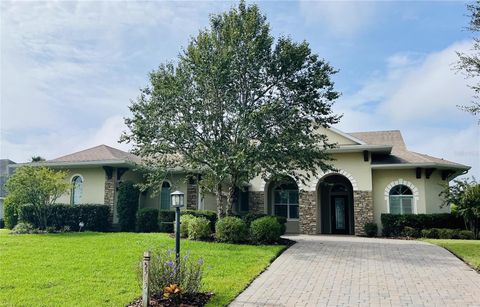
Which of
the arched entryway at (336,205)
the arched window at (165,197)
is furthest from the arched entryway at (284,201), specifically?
the arched window at (165,197)

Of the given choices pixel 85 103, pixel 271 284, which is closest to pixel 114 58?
pixel 85 103

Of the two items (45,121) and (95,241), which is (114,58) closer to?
(45,121)

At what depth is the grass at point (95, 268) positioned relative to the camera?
7707 millimetres

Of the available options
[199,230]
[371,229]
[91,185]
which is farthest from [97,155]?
[371,229]

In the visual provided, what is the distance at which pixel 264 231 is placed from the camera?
49.1 ft

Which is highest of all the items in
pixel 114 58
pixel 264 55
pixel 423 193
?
pixel 264 55

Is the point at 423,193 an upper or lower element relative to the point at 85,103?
lower

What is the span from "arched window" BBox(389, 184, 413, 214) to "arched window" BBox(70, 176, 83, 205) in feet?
51.7

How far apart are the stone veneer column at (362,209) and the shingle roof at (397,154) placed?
181 centimetres

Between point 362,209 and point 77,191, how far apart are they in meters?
14.6

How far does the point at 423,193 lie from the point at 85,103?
51.3 ft

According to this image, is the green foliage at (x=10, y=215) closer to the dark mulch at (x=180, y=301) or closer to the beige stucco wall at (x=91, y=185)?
the beige stucco wall at (x=91, y=185)

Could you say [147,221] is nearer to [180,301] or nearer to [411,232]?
[411,232]

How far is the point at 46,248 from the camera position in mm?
13188
